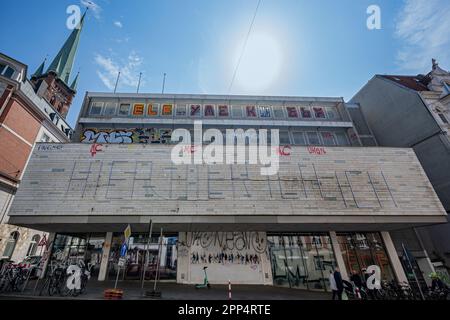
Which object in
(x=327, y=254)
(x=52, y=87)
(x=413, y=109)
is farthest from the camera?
(x=52, y=87)

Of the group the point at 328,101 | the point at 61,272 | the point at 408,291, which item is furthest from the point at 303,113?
the point at 61,272

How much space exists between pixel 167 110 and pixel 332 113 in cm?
1880

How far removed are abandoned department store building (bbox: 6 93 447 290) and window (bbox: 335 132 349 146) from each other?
4698 millimetres

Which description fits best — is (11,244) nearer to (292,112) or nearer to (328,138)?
(292,112)

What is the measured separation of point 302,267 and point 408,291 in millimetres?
6374

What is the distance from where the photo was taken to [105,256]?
15312mm

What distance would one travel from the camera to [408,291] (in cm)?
1264

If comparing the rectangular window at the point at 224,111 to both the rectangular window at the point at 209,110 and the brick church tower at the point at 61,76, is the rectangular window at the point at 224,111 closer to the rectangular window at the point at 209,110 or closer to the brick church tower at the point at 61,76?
the rectangular window at the point at 209,110

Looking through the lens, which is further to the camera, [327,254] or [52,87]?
[52,87]

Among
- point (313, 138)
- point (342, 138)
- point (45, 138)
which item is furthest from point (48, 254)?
point (342, 138)

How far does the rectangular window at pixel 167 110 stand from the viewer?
2088cm

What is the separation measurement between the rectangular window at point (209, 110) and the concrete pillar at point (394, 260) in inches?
765

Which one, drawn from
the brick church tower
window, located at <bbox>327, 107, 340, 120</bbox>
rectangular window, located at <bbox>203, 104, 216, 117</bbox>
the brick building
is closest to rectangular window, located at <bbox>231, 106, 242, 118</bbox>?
rectangular window, located at <bbox>203, 104, 216, 117</bbox>

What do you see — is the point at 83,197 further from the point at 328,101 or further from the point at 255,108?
the point at 328,101
